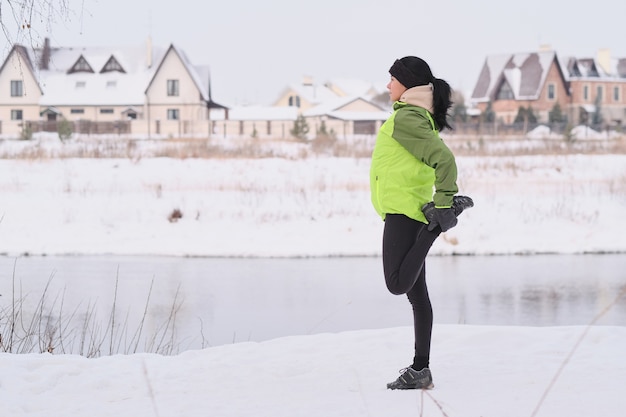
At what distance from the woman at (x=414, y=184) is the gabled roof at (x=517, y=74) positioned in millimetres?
57119

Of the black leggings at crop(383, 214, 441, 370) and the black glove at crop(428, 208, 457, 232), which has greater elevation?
the black glove at crop(428, 208, 457, 232)

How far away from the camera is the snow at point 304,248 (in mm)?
4590

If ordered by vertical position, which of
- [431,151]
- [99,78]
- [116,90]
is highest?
[99,78]

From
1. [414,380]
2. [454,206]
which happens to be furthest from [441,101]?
[414,380]

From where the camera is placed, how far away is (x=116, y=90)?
5609 centimetres

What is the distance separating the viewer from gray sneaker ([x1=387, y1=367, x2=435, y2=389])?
480 centimetres

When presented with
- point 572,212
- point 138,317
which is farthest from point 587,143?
point 138,317

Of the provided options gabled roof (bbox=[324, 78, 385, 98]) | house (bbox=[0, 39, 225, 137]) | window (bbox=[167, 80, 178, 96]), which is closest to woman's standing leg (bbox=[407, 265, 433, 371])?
house (bbox=[0, 39, 225, 137])

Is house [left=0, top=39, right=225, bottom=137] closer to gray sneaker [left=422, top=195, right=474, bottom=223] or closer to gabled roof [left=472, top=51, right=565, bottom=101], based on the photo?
gabled roof [left=472, top=51, right=565, bottom=101]

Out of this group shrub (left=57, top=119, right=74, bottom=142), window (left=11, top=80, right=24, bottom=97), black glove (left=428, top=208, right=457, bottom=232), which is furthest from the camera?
window (left=11, top=80, right=24, bottom=97)

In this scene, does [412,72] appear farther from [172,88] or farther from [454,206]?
[172,88]

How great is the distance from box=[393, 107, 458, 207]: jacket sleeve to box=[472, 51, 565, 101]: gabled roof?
57285 mm

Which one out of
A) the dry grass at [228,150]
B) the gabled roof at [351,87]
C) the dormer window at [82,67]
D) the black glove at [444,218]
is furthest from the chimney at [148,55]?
the black glove at [444,218]

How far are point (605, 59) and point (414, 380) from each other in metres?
65.7
